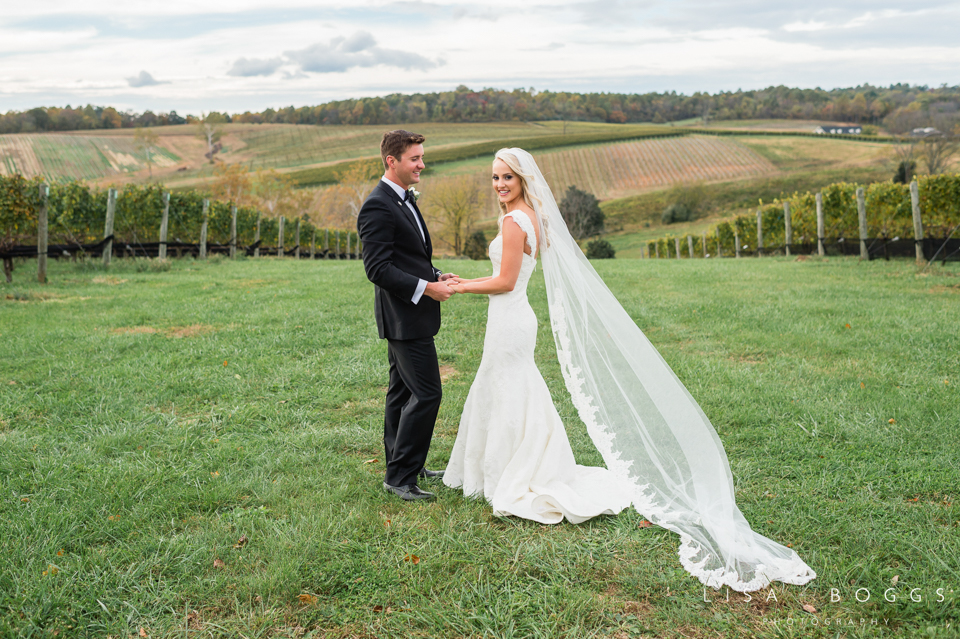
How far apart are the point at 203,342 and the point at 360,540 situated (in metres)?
5.74

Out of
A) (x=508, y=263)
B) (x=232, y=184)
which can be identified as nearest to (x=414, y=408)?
(x=508, y=263)

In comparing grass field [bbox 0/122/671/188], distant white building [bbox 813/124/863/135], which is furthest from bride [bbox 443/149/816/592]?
distant white building [bbox 813/124/863/135]

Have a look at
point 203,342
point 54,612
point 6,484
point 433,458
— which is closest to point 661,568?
point 433,458

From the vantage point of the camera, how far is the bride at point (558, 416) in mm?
3998

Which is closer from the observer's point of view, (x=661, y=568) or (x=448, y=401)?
(x=661, y=568)

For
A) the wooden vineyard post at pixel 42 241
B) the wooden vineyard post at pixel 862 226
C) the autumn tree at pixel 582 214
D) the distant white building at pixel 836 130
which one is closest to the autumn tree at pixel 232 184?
the autumn tree at pixel 582 214

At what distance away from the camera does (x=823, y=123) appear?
341 feet

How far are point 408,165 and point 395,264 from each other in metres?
0.68

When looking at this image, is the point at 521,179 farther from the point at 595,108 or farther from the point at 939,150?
the point at 595,108

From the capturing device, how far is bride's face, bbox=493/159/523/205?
13.6ft

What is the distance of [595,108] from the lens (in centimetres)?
11506

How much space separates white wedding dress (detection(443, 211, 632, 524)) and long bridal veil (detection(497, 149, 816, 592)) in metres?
0.26

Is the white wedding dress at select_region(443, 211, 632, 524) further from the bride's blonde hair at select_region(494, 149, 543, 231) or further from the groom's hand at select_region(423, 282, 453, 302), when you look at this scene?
the groom's hand at select_region(423, 282, 453, 302)

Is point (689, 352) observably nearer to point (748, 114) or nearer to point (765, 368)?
point (765, 368)
